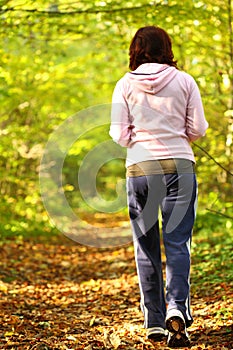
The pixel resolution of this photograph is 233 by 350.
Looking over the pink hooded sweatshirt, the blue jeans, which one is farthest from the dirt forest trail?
the pink hooded sweatshirt

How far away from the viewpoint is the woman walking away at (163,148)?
3.42 meters

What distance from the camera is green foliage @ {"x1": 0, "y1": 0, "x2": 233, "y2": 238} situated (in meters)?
5.79

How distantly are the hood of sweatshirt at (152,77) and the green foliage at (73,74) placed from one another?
51.2 inches

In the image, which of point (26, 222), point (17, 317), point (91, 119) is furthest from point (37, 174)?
point (17, 317)

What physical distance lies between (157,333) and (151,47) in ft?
5.77

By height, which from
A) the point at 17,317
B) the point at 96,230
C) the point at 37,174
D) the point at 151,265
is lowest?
the point at 96,230

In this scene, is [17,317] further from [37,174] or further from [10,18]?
[37,174]

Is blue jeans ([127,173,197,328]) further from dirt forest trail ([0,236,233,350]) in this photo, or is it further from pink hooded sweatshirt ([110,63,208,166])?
dirt forest trail ([0,236,233,350])

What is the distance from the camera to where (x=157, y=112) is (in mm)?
3439

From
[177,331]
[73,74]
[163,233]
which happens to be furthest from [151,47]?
[73,74]

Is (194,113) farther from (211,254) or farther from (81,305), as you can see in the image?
(211,254)

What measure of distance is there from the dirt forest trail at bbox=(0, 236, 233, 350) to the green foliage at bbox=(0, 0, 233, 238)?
842 mm

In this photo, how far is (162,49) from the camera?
A: 3.48 metres

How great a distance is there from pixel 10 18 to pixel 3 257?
309 centimetres
